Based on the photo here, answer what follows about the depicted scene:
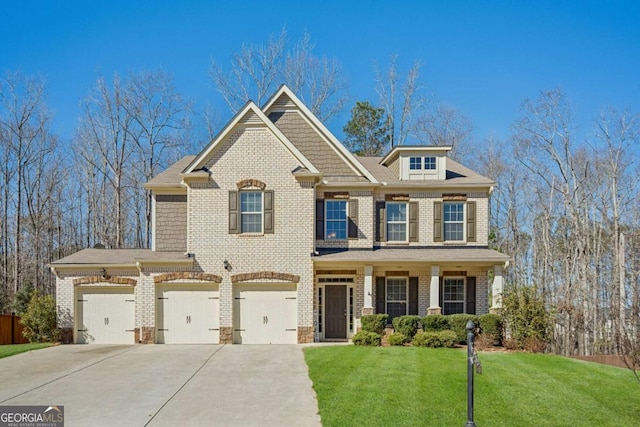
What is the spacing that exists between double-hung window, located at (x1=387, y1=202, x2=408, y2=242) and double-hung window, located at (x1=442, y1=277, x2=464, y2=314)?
2385mm

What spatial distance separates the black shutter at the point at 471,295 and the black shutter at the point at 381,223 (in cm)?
363

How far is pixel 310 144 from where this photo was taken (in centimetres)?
2259

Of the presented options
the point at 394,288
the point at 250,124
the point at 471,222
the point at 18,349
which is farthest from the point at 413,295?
the point at 18,349

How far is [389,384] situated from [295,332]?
8385 mm

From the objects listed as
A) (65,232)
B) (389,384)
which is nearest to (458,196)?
(389,384)

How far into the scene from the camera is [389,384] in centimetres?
1255

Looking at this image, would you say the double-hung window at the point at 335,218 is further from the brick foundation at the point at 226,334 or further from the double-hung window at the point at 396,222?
the brick foundation at the point at 226,334

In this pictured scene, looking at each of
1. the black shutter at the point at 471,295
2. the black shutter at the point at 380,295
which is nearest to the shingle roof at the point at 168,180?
the black shutter at the point at 380,295

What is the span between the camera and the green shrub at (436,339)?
18.8 metres

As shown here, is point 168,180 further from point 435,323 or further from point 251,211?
point 435,323

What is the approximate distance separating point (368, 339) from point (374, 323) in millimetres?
1140

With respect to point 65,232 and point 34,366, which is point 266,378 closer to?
point 34,366

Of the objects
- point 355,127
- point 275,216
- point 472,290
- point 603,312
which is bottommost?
point 603,312

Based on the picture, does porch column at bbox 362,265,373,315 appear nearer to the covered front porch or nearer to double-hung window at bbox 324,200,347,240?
the covered front porch
